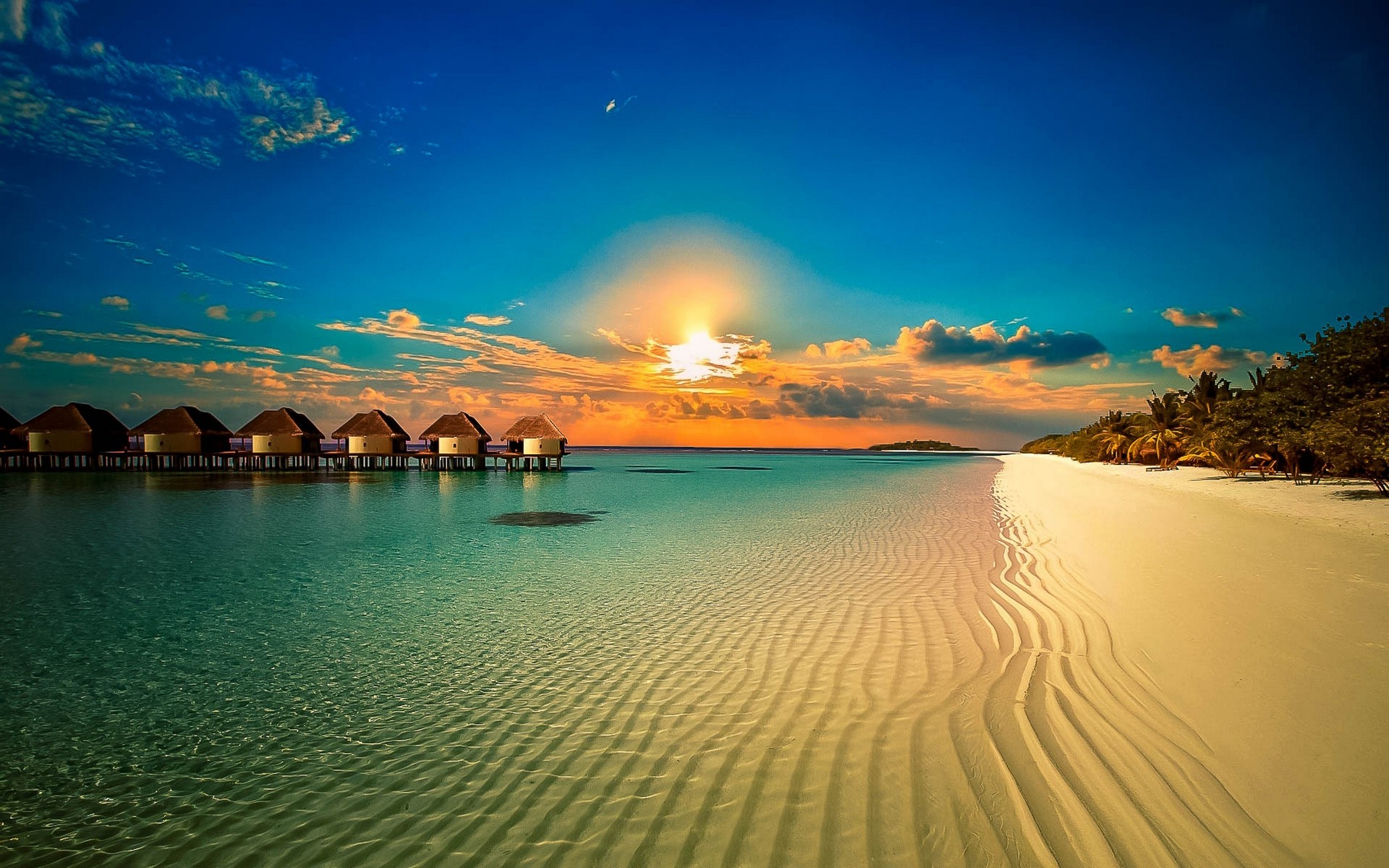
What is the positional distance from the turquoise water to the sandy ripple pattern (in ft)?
0.08

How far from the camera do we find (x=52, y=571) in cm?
1100

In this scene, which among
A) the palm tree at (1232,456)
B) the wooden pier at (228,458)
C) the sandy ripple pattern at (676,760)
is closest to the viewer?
the sandy ripple pattern at (676,760)

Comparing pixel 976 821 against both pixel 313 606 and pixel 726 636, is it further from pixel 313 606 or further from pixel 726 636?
pixel 313 606

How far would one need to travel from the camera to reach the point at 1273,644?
17.4ft

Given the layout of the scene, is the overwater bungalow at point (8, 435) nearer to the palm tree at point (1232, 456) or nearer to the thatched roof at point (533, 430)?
the thatched roof at point (533, 430)

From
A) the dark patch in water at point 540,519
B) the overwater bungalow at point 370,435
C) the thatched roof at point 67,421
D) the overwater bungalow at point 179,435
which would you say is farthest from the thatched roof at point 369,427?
the dark patch in water at point 540,519

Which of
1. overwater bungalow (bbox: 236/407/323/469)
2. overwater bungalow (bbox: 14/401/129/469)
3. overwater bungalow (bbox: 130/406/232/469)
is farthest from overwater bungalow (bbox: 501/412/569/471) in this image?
overwater bungalow (bbox: 14/401/129/469)

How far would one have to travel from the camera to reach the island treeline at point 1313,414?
51.8 feet

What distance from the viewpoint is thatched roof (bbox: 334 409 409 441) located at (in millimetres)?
56094

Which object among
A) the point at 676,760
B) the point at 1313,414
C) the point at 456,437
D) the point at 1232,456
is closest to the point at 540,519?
the point at 676,760

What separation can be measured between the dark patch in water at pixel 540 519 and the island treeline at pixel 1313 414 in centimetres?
2101

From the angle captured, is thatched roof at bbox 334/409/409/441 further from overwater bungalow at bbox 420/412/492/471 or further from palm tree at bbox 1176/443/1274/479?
palm tree at bbox 1176/443/1274/479

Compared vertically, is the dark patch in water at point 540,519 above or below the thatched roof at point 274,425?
below

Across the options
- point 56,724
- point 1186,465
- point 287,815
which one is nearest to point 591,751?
point 287,815
